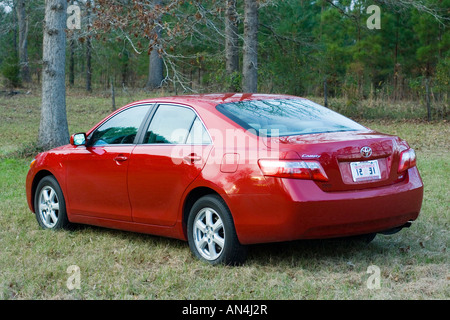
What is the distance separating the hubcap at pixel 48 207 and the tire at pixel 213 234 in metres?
2.24

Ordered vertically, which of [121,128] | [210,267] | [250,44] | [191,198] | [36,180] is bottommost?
[210,267]

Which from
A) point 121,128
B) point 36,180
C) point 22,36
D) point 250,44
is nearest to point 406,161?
point 121,128

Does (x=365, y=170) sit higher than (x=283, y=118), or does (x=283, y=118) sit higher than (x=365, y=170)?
(x=283, y=118)

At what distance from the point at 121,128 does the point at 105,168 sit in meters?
0.44

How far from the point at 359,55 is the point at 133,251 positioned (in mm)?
25786

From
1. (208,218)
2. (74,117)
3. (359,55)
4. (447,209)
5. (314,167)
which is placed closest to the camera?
(314,167)

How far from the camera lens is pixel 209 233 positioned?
5895 mm

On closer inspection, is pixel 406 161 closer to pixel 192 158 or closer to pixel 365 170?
pixel 365 170

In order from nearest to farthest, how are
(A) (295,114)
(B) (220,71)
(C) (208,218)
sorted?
(C) (208,218) < (A) (295,114) < (B) (220,71)

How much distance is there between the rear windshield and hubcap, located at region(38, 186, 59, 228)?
2.56 meters

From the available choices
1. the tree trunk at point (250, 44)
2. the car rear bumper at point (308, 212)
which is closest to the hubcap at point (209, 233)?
the car rear bumper at point (308, 212)

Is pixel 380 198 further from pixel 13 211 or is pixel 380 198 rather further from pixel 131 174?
pixel 13 211
